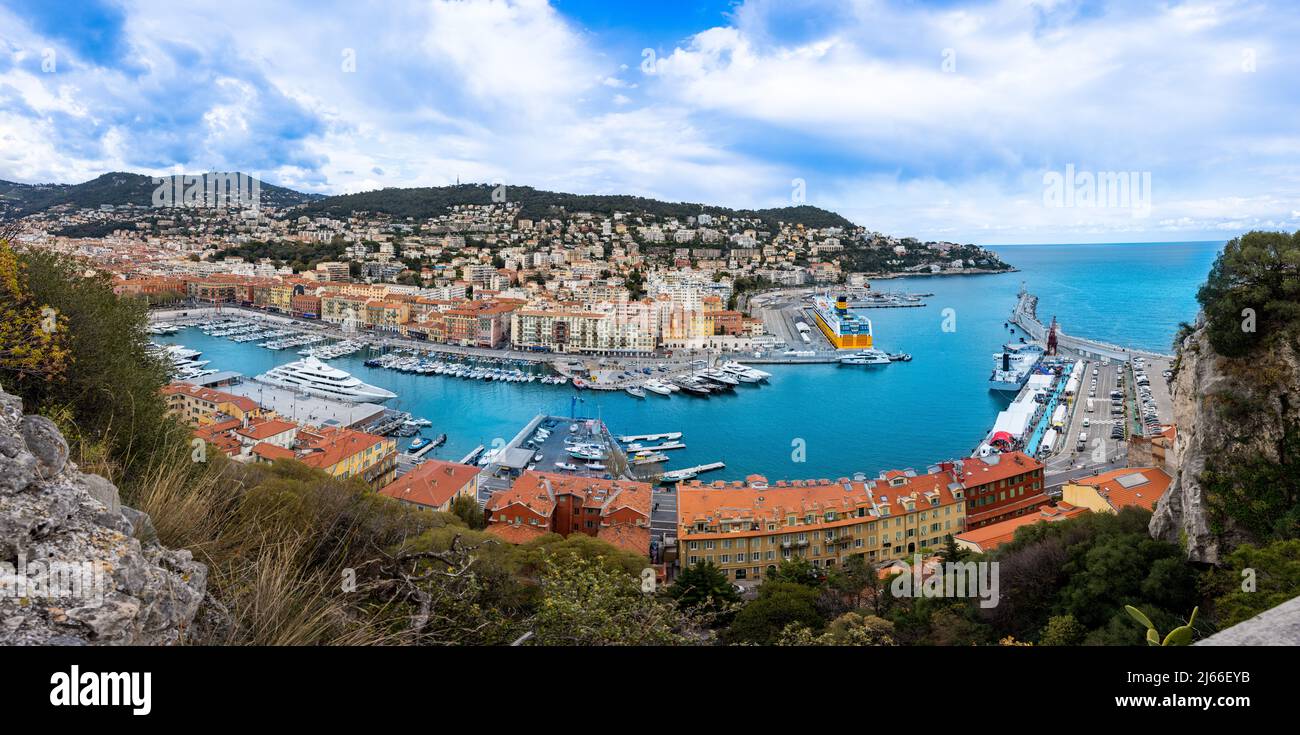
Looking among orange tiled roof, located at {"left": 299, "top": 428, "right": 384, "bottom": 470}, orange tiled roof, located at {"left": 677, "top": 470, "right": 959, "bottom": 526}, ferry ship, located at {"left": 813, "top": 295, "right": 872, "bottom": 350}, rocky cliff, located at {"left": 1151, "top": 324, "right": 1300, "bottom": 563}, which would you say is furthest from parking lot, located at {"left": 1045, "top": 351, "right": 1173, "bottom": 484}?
orange tiled roof, located at {"left": 299, "top": 428, "right": 384, "bottom": 470}

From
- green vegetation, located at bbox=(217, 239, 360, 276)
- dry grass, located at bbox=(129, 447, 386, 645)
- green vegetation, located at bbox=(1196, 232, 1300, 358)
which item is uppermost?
green vegetation, located at bbox=(217, 239, 360, 276)

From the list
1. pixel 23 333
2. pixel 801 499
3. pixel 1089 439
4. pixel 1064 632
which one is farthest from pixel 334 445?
pixel 1089 439

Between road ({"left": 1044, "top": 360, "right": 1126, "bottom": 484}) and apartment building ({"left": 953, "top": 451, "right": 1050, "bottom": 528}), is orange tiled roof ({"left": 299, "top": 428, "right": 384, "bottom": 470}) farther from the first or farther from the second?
road ({"left": 1044, "top": 360, "right": 1126, "bottom": 484})

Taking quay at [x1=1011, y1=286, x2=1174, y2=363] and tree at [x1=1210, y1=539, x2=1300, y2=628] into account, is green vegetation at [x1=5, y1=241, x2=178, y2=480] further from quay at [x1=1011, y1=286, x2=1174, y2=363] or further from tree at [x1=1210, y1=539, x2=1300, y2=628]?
quay at [x1=1011, y1=286, x2=1174, y2=363]

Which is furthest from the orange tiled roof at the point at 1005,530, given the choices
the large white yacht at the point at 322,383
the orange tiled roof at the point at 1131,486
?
the large white yacht at the point at 322,383

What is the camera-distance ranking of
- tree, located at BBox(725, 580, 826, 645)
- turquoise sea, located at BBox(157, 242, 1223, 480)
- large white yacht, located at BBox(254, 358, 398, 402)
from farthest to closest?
large white yacht, located at BBox(254, 358, 398, 402)
turquoise sea, located at BBox(157, 242, 1223, 480)
tree, located at BBox(725, 580, 826, 645)

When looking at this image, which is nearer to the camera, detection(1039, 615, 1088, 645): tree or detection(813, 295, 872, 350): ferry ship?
detection(1039, 615, 1088, 645): tree

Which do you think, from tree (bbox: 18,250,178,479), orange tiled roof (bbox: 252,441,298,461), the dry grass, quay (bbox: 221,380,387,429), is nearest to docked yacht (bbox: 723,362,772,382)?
quay (bbox: 221,380,387,429)

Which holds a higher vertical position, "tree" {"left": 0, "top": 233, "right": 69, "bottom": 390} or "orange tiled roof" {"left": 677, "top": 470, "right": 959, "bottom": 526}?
"tree" {"left": 0, "top": 233, "right": 69, "bottom": 390}

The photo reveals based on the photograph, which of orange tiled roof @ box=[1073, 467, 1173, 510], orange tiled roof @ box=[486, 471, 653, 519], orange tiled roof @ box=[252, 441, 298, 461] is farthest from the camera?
orange tiled roof @ box=[252, 441, 298, 461]
